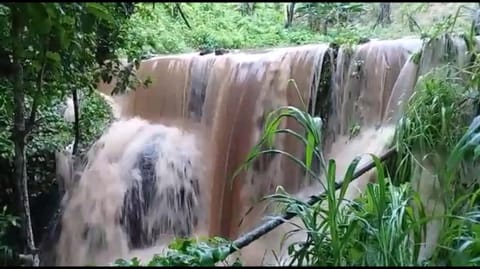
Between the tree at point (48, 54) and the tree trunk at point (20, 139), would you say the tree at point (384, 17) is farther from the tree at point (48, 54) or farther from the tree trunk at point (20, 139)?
the tree trunk at point (20, 139)

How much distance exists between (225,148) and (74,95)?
1295 mm

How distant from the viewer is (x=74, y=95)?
347 cm

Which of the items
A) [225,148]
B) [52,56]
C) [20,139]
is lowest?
[225,148]

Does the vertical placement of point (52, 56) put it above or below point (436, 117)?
above

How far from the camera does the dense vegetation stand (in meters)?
1.51

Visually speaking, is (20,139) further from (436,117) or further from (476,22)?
(476,22)

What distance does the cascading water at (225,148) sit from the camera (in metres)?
3.82

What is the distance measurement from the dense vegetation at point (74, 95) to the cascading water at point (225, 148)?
0.27m

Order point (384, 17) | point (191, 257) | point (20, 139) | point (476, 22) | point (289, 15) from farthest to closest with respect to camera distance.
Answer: point (289, 15) → point (384, 17) → point (476, 22) → point (20, 139) → point (191, 257)

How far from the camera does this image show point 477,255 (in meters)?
1.61

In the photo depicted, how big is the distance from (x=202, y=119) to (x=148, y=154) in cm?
58

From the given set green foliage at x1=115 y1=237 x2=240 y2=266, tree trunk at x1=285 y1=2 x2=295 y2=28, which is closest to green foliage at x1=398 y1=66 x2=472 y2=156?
green foliage at x1=115 y1=237 x2=240 y2=266

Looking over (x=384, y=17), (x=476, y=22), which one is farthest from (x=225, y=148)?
(x=476, y=22)

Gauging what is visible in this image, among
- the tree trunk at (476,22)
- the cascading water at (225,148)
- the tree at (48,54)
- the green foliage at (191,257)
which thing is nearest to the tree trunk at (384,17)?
the cascading water at (225,148)
